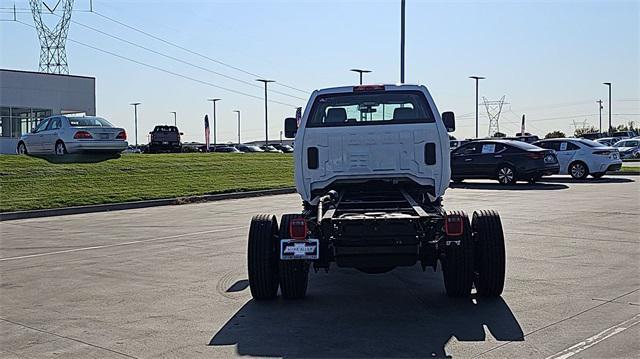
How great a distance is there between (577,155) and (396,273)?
18.3 metres

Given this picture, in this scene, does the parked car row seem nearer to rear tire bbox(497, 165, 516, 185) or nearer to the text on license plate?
rear tire bbox(497, 165, 516, 185)

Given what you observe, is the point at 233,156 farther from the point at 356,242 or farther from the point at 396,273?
the point at 356,242

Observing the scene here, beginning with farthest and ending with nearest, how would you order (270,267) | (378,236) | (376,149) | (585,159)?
(585,159), (376,149), (270,267), (378,236)

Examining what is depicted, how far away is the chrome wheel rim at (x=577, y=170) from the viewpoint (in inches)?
992

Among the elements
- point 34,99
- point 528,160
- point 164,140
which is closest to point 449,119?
point 528,160

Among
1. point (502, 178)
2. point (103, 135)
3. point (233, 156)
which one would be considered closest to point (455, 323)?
point (502, 178)

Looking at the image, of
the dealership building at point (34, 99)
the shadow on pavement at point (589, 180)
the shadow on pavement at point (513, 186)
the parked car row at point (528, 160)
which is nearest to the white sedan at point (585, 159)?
the parked car row at point (528, 160)

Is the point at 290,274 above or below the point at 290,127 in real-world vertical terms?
below

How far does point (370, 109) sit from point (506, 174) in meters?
15.3

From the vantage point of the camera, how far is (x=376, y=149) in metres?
8.74

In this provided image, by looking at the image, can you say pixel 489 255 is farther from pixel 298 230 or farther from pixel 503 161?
pixel 503 161

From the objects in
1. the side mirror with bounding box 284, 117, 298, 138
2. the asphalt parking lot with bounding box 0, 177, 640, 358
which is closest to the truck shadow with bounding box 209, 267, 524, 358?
the asphalt parking lot with bounding box 0, 177, 640, 358

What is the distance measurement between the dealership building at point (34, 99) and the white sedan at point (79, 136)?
62.7 ft

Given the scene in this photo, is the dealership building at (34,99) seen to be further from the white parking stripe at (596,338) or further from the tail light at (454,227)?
the white parking stripe at (596,338)
